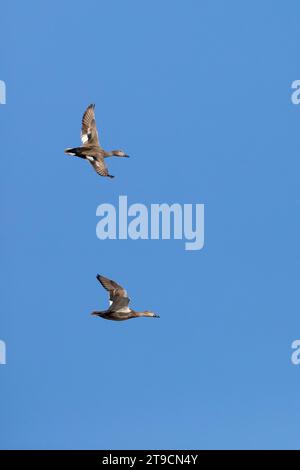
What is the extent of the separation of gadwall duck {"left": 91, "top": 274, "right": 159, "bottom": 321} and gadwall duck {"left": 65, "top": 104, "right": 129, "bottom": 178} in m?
1.83

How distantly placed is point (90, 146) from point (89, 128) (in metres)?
0.33

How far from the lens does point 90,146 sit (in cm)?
2058

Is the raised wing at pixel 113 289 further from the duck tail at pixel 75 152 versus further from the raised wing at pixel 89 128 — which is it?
the raised wing at pixel 89 128

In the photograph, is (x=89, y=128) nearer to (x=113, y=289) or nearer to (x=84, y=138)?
(x=84, y=138)

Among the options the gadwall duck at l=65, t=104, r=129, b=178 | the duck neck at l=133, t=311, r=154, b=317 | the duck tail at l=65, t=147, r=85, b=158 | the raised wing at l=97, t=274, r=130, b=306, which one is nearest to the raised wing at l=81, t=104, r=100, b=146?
the gadwall duck at l=65, t=104, r=129, b=178

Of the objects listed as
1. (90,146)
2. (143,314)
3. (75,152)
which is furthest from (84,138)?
(143,314)

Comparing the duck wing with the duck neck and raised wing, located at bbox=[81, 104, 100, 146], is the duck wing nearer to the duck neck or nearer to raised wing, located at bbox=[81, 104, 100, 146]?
the duck neck

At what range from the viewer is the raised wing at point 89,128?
2066 cm

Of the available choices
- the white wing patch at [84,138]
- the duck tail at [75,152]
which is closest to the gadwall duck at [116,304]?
the duck tail at [75,152]

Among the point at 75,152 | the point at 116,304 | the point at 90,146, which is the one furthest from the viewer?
the point at 90,146

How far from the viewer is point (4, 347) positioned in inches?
848
